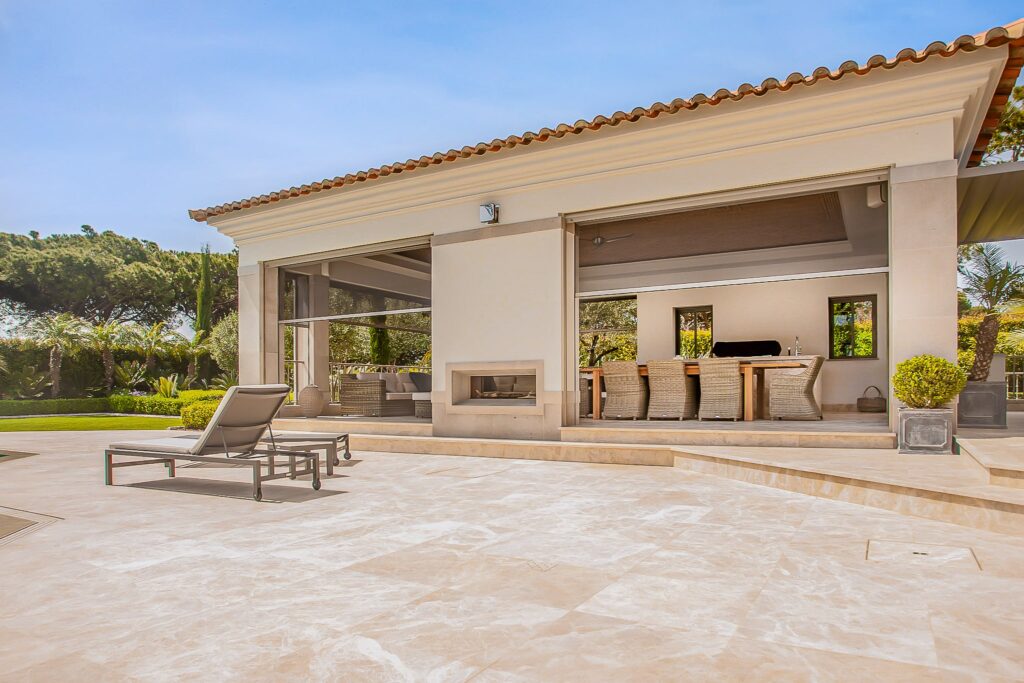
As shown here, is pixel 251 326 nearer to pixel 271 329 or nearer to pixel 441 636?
pixel 271 329

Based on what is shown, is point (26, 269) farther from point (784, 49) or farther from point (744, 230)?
point (784, 49)

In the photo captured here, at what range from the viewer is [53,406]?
21.2 meters

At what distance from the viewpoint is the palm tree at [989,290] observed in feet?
27.3

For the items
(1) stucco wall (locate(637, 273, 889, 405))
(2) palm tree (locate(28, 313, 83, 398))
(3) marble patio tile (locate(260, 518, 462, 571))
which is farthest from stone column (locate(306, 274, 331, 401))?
(2) palm tree (locate(28, 313, 83, 398))

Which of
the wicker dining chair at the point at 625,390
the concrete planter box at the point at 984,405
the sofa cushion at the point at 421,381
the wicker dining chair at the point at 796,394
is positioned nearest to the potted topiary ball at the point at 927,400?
the concrete planter box at the point at 984,405

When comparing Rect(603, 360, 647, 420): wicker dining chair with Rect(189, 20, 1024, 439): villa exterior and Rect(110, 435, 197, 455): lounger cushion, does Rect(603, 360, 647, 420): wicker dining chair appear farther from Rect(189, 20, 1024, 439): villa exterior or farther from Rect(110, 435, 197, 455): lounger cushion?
Rect(110, 435, 197, 455): lounger cushion

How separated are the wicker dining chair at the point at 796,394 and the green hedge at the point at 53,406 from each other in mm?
21267

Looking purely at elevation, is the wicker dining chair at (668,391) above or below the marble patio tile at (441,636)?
above

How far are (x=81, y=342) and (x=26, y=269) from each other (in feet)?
35.3

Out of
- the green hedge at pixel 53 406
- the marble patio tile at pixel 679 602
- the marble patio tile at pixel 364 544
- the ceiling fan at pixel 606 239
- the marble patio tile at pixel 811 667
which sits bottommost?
the green hedge at pixel 53 406

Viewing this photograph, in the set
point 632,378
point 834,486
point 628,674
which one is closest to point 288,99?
point 632,378

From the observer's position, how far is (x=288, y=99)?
23.7 metres

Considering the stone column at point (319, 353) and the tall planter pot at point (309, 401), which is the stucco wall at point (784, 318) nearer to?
the stone column at point (319, 353)

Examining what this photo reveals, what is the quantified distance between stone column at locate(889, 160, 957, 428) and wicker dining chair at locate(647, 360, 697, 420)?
9.77ft
